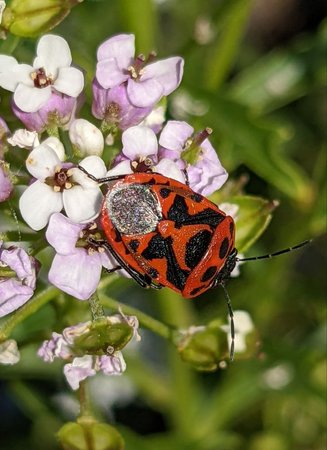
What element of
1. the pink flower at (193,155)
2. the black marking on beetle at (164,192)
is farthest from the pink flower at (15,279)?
the pink flower at (193,155)

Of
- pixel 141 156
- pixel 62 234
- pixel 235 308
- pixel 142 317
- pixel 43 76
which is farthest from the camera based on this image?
pixel 235 308

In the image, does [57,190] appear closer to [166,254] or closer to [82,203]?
[82,203]

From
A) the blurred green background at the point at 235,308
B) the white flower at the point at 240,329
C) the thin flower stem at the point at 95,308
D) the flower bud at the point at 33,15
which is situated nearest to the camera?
the thin flower stem at the point at 95,308

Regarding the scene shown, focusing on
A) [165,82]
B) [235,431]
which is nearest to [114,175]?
[165,82]

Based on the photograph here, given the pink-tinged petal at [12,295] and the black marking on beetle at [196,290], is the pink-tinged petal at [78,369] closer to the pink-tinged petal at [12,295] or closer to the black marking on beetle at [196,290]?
the pink-tinged petal at [12,295]

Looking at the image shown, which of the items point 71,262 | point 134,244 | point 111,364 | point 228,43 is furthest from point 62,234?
point 228,43

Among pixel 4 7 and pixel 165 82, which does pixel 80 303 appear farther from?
pixel 4 7
